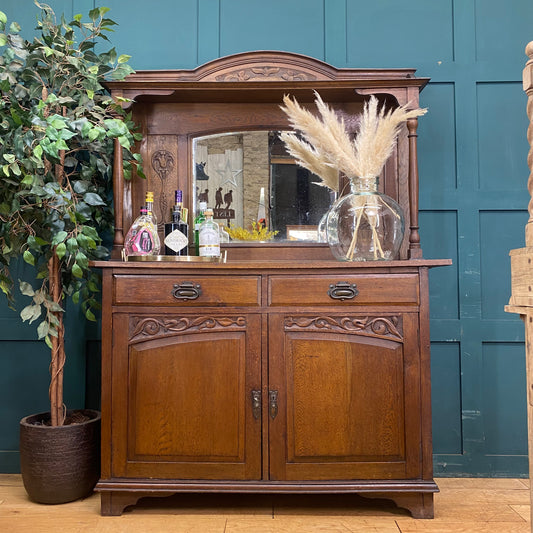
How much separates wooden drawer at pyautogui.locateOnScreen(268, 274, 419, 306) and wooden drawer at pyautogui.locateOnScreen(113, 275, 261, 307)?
0.10 meters

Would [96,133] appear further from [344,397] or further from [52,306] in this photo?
[344,397]

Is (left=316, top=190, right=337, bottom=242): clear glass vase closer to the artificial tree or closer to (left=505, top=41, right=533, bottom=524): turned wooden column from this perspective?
the artificial tree

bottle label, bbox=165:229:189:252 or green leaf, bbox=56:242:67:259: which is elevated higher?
bottle label, bbox=165:229:189:252

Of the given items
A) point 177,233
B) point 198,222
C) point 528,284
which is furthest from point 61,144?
point 528,284

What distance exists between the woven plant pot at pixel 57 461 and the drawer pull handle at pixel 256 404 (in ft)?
2.20

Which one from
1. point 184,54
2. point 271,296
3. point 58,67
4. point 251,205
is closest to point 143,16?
point 184,54

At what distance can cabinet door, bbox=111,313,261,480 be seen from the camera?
6.28 ft

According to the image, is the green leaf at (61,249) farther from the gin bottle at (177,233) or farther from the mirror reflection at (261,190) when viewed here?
the mirror reflection at (261,190)

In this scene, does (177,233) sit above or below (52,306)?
above

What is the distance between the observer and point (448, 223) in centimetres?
242

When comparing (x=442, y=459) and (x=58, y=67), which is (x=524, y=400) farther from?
(x=58, y=67)

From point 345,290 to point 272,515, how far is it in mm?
860

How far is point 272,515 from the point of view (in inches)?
75.7

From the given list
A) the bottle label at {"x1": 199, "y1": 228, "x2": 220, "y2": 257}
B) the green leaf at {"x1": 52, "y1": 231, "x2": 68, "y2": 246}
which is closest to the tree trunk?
the green leaf at {"x1": 52, "y1": 231, "x2": 68, "y2": 246}
